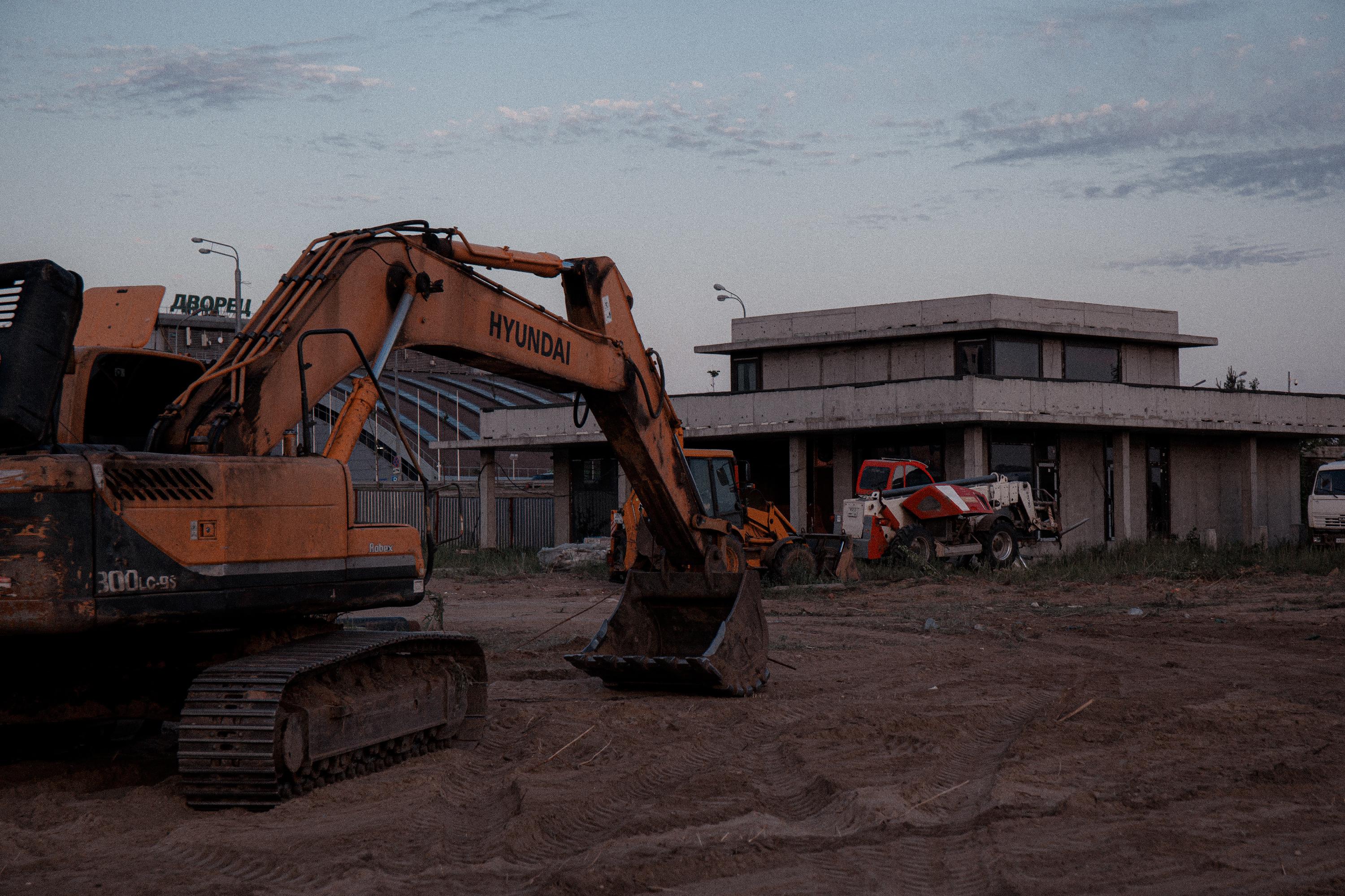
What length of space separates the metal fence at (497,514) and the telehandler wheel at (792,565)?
47.0ft

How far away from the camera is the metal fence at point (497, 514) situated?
36.3m

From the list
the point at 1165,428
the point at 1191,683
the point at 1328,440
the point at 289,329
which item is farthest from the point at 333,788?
the point at 1328,440

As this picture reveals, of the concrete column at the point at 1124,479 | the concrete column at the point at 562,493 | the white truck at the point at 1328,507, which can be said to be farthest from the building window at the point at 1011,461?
the concrete column at the point at 562,493

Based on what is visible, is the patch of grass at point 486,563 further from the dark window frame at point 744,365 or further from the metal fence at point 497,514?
the dark window frame at point 744,365

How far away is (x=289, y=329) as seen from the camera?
6797mm

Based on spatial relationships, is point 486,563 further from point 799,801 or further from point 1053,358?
point 799,801

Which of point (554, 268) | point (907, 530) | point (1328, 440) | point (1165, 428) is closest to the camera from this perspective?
point (554, 268)

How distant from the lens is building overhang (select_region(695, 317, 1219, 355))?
1331 inches

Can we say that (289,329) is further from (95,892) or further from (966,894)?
(966,894)

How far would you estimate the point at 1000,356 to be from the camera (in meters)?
34.1

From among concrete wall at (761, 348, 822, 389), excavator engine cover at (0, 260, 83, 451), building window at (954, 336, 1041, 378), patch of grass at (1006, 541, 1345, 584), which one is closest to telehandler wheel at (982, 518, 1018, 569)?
patch of grass at (1006, 541, 1345, 584)

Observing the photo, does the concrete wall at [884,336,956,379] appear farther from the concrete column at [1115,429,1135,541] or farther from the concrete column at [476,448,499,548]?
the concrete column at [476,448,499,548]

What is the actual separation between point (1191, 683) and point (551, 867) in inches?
287

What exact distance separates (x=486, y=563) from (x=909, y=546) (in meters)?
11.5
